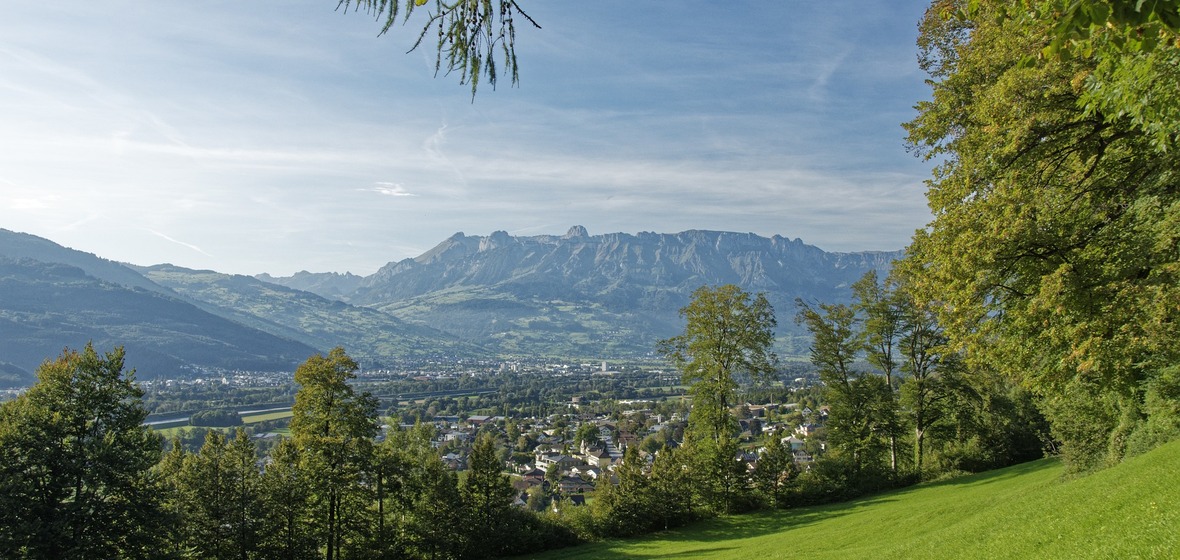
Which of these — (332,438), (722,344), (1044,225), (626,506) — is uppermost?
(1044,225)

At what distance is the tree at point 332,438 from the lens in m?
21.1

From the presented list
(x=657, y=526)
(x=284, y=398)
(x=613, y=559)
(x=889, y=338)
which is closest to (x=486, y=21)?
(x=613, y=559)

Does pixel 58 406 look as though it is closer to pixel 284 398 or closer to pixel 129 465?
pixel 129 465

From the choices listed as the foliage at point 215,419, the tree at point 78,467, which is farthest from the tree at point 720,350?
the foliage at point 215,419

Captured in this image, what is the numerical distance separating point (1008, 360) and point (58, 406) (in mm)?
25147

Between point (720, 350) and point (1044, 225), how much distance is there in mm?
17992

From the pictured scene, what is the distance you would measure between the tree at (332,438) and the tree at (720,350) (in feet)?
45.4

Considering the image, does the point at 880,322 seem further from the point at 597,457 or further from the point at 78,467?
the point at 597,457

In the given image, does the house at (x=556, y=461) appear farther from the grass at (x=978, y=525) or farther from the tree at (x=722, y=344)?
the grass at (x=978, y=525)

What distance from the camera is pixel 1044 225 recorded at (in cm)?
1135

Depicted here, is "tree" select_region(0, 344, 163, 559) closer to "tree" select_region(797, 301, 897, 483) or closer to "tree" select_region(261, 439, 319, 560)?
"tree" select_region(261, 439, 319, 560)

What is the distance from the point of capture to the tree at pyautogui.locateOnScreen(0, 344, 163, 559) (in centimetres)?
1675

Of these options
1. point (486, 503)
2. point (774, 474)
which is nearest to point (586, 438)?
point (774, 474)

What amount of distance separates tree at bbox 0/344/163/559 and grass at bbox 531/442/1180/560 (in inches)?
587
